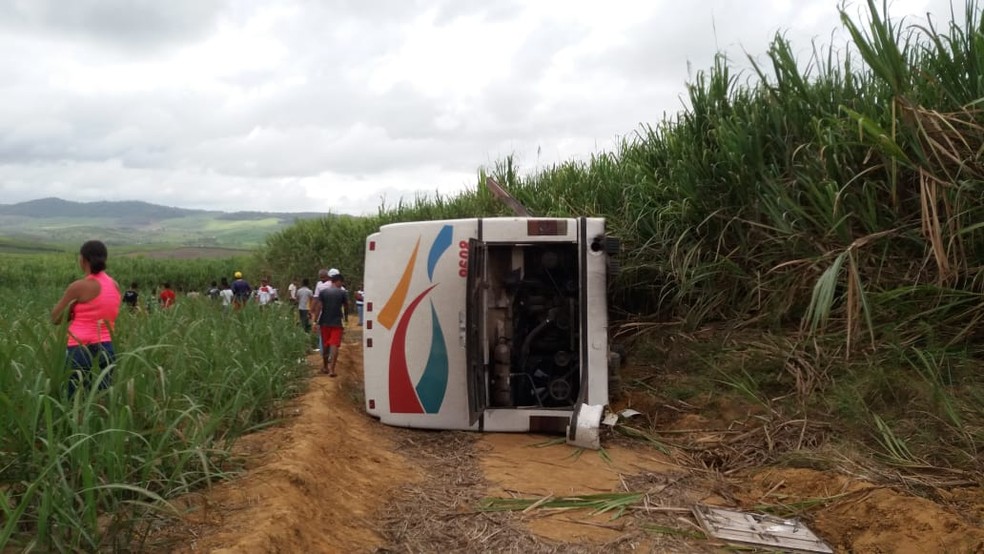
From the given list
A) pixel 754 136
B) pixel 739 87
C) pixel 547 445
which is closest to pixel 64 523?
pixel 547 445

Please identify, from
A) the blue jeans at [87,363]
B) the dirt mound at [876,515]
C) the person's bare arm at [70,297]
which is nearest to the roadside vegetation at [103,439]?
the blue jeans at [87,363]

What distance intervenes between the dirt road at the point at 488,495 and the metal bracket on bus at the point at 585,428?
9 centimetres

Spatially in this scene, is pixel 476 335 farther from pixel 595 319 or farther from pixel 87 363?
pixel 87 363

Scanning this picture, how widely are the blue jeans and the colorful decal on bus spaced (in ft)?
8.44

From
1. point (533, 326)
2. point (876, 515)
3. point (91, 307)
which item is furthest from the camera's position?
point (533, 326)

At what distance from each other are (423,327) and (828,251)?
3658 mm

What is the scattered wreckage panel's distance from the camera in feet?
14.2

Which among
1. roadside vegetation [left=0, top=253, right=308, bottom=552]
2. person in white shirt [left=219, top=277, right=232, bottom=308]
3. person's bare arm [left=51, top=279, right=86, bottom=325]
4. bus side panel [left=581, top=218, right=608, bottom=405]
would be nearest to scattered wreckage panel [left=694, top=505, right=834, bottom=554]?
bus side panel [left=581, top=218, right=608, bottom=405]

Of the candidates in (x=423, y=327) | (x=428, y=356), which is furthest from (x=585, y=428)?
(x=423, y=327)

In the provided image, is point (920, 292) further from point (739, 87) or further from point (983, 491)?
point (739, 87)

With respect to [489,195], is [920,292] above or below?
below

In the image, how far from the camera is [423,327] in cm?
698

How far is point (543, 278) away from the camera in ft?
25.2

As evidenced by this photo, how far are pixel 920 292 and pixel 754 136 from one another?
2297 millimetres
